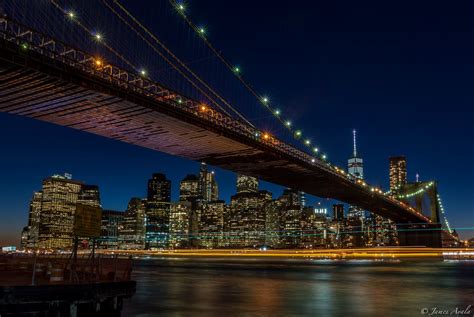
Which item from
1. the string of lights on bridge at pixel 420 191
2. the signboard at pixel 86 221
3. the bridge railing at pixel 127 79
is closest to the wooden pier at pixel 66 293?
the signboard at pixel 86 221

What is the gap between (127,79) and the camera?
136 ft

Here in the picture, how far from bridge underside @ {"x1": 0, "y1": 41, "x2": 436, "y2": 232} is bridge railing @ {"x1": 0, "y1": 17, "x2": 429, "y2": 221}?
2.13 ft

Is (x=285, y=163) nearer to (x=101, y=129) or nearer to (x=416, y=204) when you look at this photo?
(x=101, y=129)

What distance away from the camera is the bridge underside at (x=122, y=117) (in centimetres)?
3388

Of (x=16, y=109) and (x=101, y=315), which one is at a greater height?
(x=16, y=109)

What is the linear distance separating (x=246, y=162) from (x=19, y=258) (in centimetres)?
4845

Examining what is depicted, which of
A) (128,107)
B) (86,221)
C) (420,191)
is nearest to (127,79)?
(128,107)

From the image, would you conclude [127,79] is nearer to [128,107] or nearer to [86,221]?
[128,107]

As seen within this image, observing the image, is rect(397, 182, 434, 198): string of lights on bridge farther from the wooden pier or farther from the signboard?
the signboard

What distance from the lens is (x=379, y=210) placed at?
4471 inches

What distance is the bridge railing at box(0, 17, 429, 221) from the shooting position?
31594 millimetres

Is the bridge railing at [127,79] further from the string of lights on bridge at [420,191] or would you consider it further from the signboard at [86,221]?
the string of lights on bridge at [420,191]

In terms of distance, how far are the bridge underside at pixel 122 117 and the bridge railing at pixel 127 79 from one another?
65cm

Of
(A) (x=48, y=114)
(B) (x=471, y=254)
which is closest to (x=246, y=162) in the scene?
(A) (x=48, y=114)
